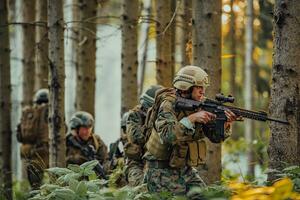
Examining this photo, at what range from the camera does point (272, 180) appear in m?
7.46

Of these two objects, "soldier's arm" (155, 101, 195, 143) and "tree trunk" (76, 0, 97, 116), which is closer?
"soldier's arm" (155, 101, 195, 143)

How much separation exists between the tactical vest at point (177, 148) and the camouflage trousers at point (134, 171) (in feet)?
5.35

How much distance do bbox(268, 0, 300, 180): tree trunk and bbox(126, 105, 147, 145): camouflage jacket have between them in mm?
2238

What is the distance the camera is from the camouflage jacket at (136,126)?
30.4ft

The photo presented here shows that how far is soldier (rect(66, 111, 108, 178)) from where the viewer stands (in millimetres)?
11703

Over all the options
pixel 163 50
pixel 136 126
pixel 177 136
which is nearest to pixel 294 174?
pixel 177 136

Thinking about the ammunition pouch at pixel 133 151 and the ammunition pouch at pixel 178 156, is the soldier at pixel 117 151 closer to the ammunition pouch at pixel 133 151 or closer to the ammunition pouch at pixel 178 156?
the ammunition pouch at pixel 133 151

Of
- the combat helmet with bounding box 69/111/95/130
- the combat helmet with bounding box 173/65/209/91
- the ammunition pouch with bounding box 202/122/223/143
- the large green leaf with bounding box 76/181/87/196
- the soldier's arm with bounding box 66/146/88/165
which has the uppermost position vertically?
the combat helmet with bounding box 173/65/209/91

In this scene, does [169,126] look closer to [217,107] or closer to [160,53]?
[217,107]

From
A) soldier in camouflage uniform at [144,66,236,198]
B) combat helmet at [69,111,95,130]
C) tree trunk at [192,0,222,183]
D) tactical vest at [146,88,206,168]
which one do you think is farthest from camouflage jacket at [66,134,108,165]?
tactical vest at [146,88,206,168]

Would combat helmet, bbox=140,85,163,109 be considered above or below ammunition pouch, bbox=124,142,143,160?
above

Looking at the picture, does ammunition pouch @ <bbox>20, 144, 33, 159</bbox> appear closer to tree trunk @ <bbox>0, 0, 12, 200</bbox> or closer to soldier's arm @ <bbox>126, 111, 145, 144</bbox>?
tree trunk @ <bbox>0, 0, 12, 200</bbox>

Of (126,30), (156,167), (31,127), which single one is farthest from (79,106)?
(156,167)

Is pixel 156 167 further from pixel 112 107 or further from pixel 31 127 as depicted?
pixel 112 107
